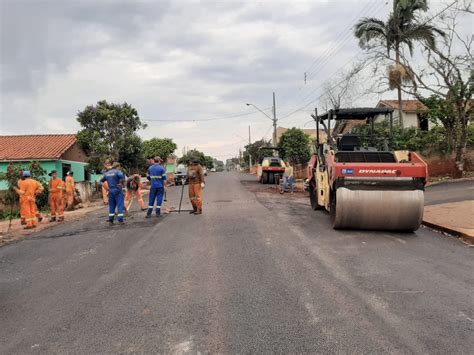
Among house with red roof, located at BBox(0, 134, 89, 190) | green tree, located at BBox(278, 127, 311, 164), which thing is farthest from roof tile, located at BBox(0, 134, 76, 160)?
green tree, located at BBox(278, 127, 311, 164)

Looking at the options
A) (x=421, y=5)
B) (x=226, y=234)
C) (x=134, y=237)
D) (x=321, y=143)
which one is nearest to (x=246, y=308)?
(x=226, y=234)

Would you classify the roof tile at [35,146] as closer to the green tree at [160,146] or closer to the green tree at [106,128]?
the green tree at [106,128]

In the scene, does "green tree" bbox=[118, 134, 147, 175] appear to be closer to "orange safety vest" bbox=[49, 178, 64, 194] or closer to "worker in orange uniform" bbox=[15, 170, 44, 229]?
"orange safety vest" bbox=[49, 178, 64, 194]

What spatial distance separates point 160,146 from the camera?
6050 cm

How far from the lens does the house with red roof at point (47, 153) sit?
26.4m

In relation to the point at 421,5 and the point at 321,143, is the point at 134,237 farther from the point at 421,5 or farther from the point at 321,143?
the point at 421,5

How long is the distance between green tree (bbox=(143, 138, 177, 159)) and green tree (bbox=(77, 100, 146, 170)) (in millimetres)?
28671

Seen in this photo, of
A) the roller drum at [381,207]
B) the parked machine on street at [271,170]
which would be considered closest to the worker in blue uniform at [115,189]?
the roller drum at [381,207]

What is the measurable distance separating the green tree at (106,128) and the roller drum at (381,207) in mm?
22146

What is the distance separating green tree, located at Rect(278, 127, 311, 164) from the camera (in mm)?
37219

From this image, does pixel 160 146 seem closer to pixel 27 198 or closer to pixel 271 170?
pixel 271 170

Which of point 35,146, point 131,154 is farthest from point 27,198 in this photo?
point 131,154

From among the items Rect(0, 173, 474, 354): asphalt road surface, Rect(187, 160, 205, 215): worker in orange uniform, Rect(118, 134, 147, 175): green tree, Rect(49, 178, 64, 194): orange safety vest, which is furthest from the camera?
Rect(118, 134, 147, 175): green tree

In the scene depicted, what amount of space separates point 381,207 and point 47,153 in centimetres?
2365
